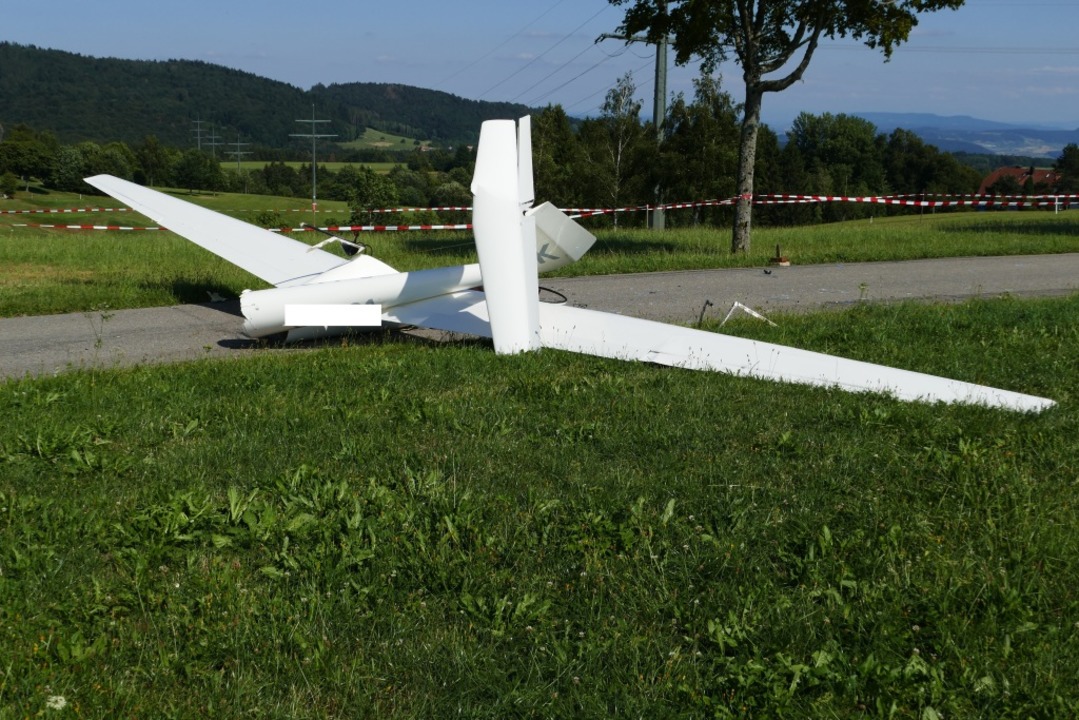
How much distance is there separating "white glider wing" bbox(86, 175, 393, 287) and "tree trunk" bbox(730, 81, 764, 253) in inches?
372

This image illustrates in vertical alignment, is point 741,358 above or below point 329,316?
below

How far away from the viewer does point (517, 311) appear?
337 inches

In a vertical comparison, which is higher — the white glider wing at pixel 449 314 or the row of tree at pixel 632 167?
the row of tree at pixel 632 167

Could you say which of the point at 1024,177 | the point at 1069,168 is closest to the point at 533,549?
the point at 1069,168

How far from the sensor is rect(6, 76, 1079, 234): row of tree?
49.2 m

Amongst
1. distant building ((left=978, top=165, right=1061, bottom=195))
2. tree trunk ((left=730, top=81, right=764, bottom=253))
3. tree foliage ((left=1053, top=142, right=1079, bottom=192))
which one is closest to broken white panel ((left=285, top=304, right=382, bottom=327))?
tree trunk ((left=730, top=81, right=764, bottom=253))

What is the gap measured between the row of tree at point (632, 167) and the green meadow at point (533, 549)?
1803cm

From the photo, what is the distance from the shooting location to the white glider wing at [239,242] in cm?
1134

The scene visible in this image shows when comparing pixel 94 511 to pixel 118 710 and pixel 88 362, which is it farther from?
pixel 88 362

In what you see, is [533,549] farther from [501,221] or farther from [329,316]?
[329,316]

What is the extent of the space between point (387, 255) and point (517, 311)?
9254 millimetres

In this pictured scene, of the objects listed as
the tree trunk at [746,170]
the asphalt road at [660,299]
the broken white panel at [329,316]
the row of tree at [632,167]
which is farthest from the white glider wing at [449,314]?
the row of tree at [632,167]

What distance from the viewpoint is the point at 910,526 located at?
14.9ft

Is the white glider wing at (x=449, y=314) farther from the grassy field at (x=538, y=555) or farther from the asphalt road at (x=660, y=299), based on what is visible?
the grassy field at (x=538, y=555)
